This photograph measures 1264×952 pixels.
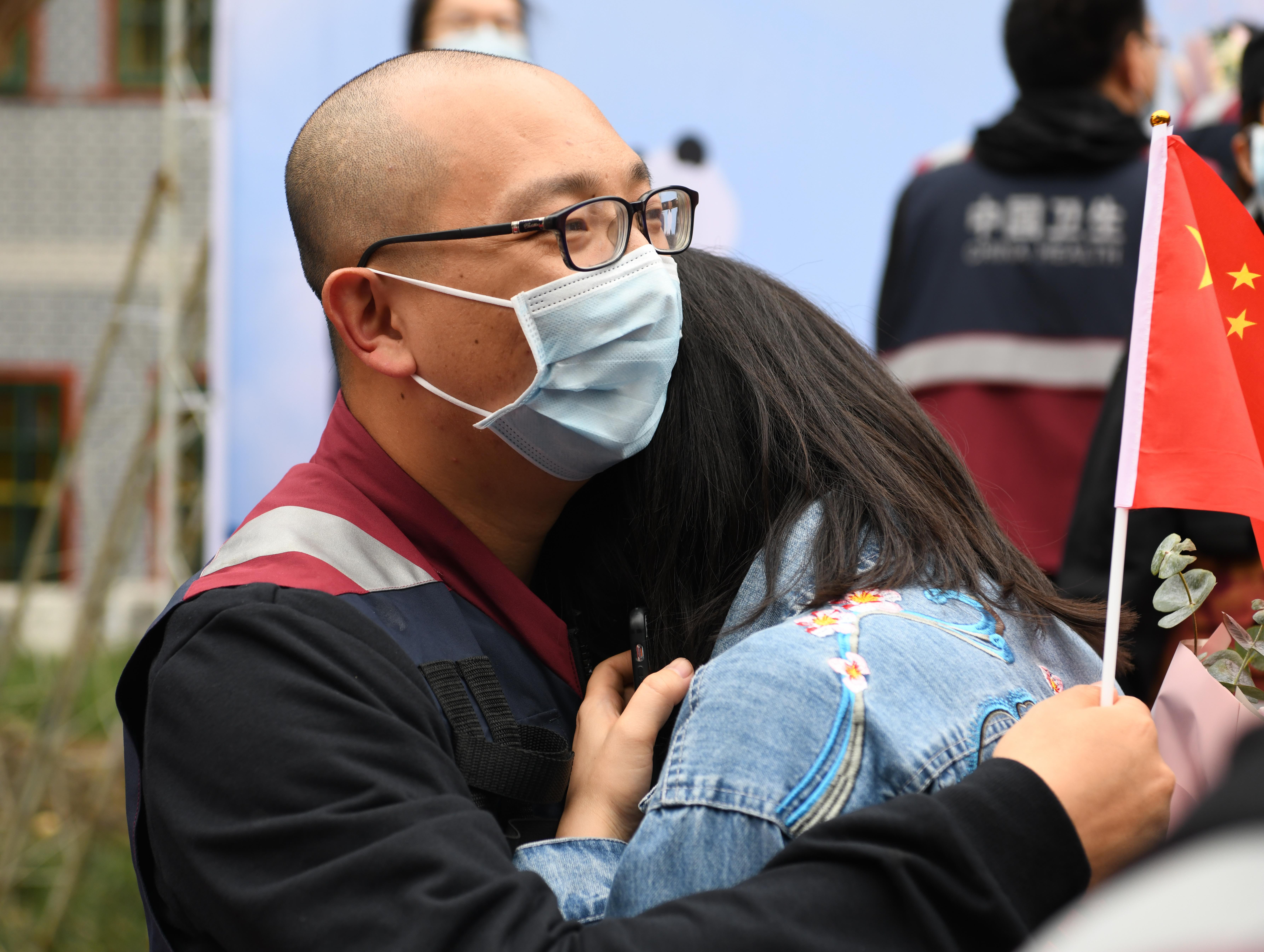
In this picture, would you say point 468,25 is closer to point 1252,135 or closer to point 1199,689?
point 1252,135

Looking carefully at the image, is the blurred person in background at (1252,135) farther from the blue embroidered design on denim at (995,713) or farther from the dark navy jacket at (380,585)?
the dark navy jacket at (380,585)

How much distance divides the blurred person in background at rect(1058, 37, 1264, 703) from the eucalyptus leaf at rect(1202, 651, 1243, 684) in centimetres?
97

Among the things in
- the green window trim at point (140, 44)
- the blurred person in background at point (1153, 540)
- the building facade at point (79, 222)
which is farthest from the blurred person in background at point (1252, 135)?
the green window trim at point (140, 44)

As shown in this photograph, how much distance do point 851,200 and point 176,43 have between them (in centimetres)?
226

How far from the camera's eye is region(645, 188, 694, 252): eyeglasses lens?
1713mm

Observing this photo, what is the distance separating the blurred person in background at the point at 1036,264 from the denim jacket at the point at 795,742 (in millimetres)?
2051

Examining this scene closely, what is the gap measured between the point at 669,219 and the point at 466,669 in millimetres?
716

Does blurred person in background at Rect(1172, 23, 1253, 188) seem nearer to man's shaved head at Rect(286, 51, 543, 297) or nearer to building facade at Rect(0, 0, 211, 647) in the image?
man's shaved head at Rect(286, 51, 543, 297)

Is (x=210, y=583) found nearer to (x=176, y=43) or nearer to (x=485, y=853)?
(x=485, y=853)

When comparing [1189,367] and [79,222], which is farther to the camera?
[79,222]

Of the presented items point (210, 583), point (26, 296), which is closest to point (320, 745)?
point (210, 583)

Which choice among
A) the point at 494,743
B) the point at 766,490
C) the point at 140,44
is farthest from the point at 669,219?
the point at 140,44

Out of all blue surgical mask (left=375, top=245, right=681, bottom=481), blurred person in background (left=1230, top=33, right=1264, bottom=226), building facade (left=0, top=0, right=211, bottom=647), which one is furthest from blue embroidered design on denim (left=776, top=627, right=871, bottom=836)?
building facade (left=0, top=0, right=211, bottom=647)

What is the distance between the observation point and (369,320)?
168cm
